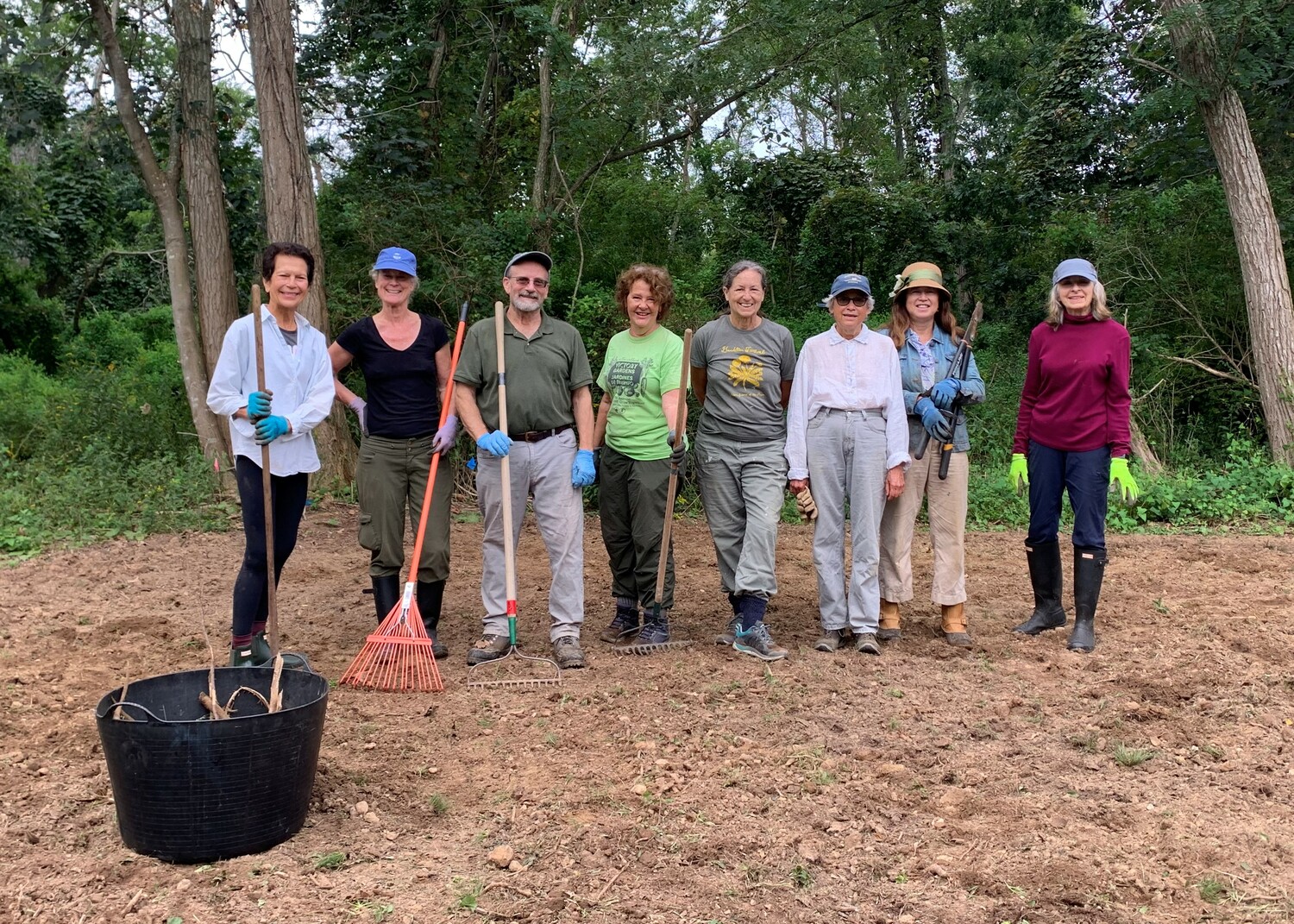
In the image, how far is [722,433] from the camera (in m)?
4.99

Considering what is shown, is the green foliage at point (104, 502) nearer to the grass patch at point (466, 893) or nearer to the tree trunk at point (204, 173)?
the tree trunk at point (204, 173)

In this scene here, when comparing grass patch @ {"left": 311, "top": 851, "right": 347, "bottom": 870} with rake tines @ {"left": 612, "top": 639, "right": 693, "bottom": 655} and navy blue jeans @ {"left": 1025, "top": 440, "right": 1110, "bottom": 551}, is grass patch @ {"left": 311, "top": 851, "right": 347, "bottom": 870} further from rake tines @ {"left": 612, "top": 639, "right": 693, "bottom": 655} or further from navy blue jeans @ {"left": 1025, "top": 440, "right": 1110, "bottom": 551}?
navy blue jeans @ {"left": 1025, "top": 440, "right": 1110, "bottom": 551}

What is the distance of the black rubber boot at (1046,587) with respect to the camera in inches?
210

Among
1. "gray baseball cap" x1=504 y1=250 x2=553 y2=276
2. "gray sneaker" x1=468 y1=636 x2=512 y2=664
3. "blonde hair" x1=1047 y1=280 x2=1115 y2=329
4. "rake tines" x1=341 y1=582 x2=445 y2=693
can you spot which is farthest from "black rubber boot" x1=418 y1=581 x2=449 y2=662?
"blonde hair" x1=1047 y1=280 x2=1115 y2=329

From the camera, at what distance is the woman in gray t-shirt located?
489 centimetres

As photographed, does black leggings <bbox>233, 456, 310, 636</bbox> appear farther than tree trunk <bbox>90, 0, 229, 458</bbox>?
No

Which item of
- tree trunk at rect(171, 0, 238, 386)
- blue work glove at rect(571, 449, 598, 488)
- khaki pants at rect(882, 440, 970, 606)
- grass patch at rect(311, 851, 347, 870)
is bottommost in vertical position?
grass patch at rect(311, 851, 347, 870)

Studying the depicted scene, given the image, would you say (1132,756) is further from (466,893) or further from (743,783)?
(466,893)

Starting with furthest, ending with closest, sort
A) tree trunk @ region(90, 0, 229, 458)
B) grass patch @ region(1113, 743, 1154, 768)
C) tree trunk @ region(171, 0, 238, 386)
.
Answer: tree trunk @ region(90, 0, 229, 458)
tree trunk @ region(171, 0, 238, 386)
grass patch @ region(1113, 743, 1154, 768)

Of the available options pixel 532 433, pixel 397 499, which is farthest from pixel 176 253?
pixel 532 433

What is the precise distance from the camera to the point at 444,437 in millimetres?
4699

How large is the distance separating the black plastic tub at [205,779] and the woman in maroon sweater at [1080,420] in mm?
3750

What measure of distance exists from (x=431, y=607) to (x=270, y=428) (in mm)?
1341

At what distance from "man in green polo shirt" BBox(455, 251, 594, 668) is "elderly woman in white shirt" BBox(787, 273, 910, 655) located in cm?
105
